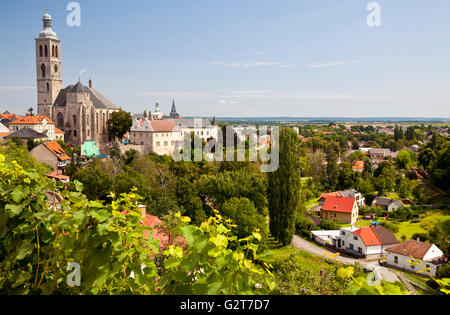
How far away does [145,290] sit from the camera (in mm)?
1966

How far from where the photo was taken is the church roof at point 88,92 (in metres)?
38.4

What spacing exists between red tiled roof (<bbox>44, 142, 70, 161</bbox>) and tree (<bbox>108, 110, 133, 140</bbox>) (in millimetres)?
7893

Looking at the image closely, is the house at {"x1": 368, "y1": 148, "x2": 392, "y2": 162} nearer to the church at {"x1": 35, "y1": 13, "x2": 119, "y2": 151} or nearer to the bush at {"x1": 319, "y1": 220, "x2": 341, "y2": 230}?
the bush at {"x1": 319, "y1": 220, "x2": 341, "y2": 230}

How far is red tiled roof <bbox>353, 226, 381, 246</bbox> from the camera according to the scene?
856 inches

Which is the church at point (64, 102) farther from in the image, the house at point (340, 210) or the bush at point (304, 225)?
the house at point (340, 210)

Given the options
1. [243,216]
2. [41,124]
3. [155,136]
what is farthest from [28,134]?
[243,216]

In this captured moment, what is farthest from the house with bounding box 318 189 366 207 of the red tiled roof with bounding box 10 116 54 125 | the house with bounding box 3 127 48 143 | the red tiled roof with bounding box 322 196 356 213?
the red tiled roof with bounding box 10 116 54 125

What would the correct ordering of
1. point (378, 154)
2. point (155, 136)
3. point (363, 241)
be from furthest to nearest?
point (378, 154) < point (155, 136) < point (363, 241)

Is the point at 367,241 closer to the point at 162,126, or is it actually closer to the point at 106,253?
the point at 106,253

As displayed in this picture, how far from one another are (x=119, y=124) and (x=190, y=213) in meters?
21.5

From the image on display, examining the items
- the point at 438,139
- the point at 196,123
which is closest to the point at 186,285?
the point at 196,123

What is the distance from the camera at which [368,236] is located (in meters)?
22.2
